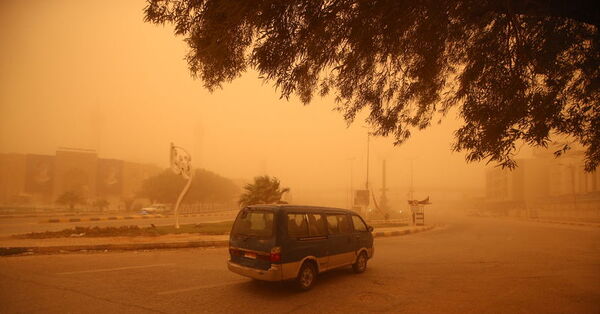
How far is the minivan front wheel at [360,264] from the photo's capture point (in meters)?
9.55

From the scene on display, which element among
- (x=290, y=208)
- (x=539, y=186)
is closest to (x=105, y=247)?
(x=290, y=208)

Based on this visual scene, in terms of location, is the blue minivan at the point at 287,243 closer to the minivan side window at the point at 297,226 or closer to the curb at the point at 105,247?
the minivan side window at the point at 297,226

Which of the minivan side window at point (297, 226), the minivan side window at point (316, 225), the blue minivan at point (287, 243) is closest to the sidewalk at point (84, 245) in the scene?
the blue minivan at point (287, 243)

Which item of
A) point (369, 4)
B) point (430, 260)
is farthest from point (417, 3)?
point (430, 260)

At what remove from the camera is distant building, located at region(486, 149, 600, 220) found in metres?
68.1

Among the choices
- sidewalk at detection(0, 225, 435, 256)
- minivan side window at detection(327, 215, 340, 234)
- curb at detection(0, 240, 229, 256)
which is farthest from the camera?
sidewalk at detection(0, 225, 435, 256)

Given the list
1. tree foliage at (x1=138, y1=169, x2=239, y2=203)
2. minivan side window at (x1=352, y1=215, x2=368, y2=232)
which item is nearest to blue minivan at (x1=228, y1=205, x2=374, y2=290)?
minivan side window at (x1=352, y1=215, x2=368, y2=232)

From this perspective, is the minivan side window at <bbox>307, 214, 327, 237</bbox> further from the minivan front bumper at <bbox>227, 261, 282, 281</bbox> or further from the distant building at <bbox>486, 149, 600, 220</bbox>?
the distant building at <bbox>486, 149, 600, 220</bbox>

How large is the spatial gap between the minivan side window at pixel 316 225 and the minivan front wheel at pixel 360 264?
1792 millimetres

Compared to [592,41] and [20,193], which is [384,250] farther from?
[20,193]

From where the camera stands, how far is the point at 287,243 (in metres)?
7.25

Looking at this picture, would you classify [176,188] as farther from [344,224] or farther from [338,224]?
[338,224]

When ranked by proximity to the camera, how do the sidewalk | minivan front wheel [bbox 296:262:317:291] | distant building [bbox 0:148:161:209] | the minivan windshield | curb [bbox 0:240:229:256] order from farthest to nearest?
1. distant building [bbox 0:148:161:209]
2. the sidewalk
3. curb [bbox 0:240:229:256]
4. minivan front wheel [bbox 296:262:317:291]
5. the minivan windshield

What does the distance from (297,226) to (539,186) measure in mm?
108331
